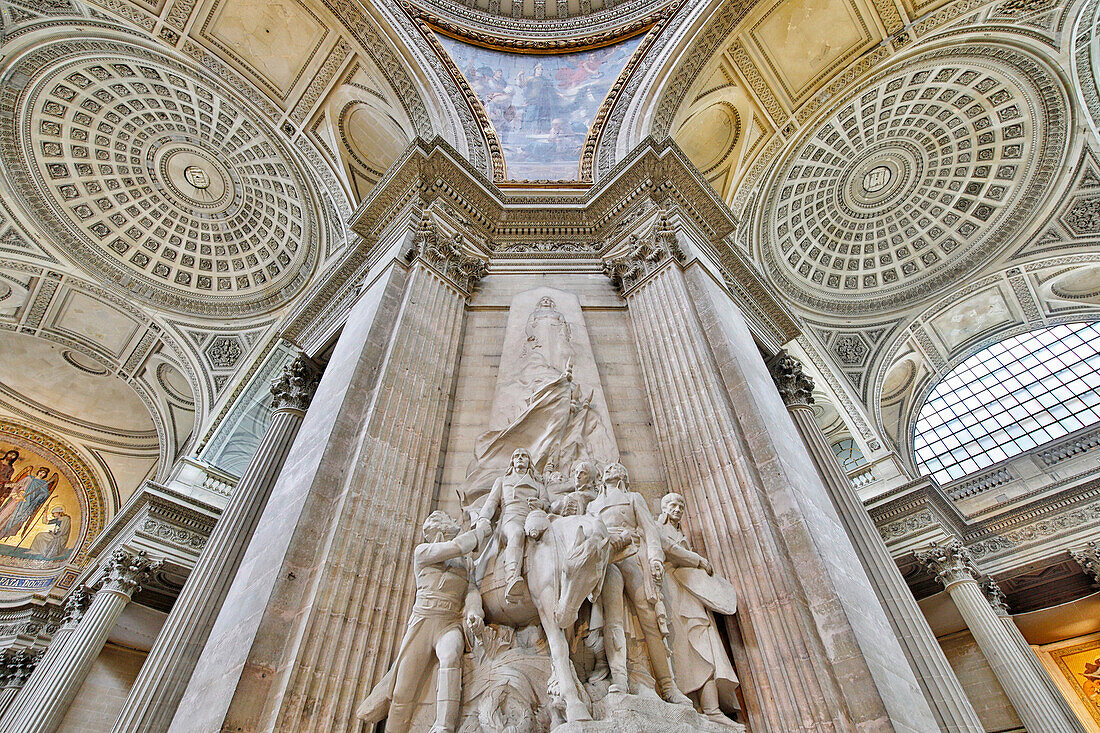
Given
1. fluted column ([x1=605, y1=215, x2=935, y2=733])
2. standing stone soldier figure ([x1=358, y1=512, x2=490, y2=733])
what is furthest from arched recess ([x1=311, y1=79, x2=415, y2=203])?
standing stone soldier figure ([x1=358, y1=512, x2=490, y2=733])

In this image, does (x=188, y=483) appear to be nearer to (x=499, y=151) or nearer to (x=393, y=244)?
(x=393, y=244)

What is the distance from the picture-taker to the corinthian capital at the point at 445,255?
296 inches

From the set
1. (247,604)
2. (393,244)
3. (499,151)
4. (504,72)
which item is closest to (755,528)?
(247,604)

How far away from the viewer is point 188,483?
47.9 feet

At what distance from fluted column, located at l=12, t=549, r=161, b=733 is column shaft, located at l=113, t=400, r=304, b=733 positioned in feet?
19.9

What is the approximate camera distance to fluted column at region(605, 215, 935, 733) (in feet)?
11.8

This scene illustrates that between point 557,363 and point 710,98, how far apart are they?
10002mm

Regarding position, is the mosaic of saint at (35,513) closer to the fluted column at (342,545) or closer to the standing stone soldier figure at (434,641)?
the fluted column at (342,545)

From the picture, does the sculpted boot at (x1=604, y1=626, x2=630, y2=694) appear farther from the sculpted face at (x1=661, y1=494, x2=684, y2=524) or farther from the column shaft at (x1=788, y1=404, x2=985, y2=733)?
the column shaft at (x1=788, y1=404, x2=985, y2=733)

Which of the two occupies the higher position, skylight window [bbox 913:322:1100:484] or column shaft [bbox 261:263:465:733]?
skylight window [bbox 913:322:1100:484]

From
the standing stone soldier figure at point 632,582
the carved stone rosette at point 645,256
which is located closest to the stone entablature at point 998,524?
the carved stone rosette at point 645,256

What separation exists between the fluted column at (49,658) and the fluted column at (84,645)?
0.10 meters

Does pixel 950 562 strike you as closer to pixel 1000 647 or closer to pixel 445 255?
pixel 1000 647

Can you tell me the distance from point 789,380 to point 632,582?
6608 mm
